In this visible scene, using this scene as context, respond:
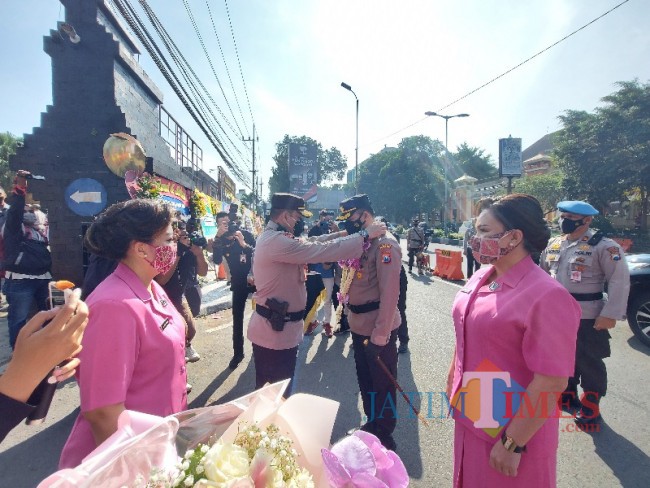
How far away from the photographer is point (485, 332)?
1.77 m

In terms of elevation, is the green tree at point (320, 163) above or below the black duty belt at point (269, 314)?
above

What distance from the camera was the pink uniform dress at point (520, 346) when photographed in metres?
1.59

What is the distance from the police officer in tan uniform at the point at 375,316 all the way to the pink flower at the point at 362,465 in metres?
1.97

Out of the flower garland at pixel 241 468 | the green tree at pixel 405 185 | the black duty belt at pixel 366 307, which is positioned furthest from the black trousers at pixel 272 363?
the green tree at pixel 405 185

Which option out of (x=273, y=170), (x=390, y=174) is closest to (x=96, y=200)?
(x=390, y=174)

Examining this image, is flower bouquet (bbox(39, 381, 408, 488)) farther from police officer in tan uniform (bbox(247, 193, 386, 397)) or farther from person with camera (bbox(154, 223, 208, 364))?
person with camera (bbox(154, 223, 208, 364))

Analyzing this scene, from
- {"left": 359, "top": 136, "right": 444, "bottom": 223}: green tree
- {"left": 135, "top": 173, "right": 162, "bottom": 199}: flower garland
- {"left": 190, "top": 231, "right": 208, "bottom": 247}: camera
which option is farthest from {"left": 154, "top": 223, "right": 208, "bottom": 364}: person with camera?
{"left": 359, "top": 136, "right": 444, "bottom": 223}: green tree

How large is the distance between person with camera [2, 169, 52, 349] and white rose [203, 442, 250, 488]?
5.13 m

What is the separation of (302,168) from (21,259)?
67.7ft

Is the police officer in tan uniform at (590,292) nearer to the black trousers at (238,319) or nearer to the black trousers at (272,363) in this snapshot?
the black trousers at (272,363)

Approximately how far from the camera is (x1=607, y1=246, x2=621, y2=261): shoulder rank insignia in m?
3.50

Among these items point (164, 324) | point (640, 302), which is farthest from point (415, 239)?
point (164, 324)

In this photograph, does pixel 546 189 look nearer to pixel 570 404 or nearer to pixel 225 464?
pixel 570 404

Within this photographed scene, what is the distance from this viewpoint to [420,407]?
3879 millimetres
